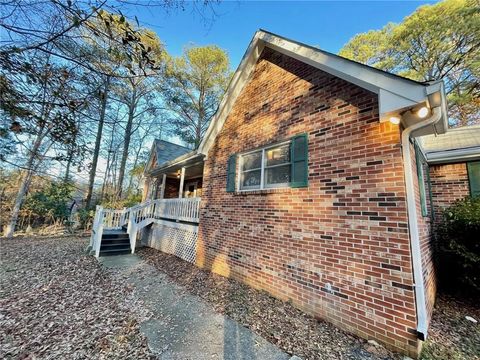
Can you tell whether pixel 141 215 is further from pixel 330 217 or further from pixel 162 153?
pixel 330 217

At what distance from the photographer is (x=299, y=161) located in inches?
177

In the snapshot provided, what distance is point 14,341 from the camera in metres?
3.01

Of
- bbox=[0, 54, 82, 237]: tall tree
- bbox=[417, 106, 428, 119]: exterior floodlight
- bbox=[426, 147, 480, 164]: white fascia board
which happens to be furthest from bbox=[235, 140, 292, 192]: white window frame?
bbox=[426, 147, 480, 164]: white fascia board

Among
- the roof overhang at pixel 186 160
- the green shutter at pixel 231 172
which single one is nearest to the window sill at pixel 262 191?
the green shutter at pixel 231 172

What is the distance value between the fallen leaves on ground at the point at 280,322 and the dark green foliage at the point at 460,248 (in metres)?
3.12

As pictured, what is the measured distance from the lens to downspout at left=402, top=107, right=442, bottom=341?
111 inches

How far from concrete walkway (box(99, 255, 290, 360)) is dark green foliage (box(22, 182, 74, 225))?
1448cm

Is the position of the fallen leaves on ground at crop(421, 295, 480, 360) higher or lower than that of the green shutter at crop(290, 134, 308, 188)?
lower

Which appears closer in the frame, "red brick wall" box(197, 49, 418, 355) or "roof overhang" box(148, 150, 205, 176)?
"red brick wall" box(197, 49, 418, 355)

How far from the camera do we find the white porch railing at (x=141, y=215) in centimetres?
801

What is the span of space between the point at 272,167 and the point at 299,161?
32.0 inches

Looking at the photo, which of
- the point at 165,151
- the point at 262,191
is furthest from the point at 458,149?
the point at 165,151

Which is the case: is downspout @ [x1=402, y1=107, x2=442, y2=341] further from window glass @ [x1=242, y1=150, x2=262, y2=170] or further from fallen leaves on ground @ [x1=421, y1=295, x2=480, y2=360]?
window glass @ [x1=242, y1=150, x2=262, y2=170]

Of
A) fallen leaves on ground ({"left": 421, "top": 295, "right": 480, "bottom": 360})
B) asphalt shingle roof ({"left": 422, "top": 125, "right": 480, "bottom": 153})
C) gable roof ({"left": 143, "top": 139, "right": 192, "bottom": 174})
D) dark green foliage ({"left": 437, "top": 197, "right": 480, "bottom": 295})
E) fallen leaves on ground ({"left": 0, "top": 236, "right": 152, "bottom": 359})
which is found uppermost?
gable roof ({"left": 143, "top": 139, "right": 192, "bottom": 174})
